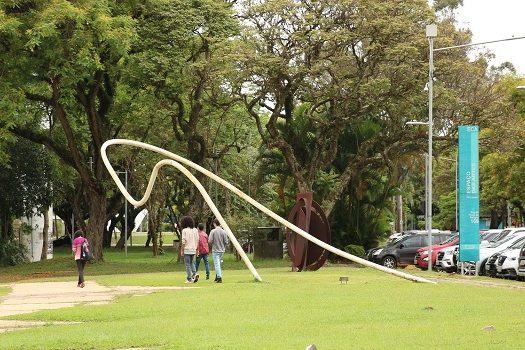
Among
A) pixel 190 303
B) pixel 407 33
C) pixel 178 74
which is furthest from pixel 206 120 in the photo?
pixel 190 303

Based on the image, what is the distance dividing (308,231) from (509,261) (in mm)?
6739

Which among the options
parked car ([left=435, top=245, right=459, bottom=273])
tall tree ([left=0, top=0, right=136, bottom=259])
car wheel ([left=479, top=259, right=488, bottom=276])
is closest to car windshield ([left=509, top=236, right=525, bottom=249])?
car wheel ([left=479, top=259, right=488, bottom=276])

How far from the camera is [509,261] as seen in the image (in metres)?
31.0

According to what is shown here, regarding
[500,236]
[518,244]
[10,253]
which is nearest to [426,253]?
[500,236]

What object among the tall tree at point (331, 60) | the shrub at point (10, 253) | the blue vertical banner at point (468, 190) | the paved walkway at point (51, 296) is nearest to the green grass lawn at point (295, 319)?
the paved walkway at point (51, 296)

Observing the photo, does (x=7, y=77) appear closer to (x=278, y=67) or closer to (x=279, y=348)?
(x=278, y=67)

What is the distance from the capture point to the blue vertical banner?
30359mm

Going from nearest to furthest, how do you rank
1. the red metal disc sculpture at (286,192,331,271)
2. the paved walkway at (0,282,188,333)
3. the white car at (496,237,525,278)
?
the paved walkway at (0,282,188,333) → the white car at (496,237,525,278) → the red metal disc sculpture at (286,192,331,271)

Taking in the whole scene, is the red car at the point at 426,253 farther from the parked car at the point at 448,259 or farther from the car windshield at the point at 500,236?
the parked car at the point at 448,259

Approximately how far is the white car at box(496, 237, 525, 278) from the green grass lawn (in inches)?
242

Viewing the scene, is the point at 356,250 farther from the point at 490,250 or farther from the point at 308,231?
the point at 490,250

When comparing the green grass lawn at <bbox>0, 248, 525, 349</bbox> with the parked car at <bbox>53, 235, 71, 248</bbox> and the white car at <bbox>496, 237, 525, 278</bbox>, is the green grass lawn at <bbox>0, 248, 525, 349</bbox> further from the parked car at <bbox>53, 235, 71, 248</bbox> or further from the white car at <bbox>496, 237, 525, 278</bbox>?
the parked car at <bbox>53, 235, 71, 248</bbox>

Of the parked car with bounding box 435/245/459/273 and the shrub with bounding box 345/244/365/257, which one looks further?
the shrub with bounding box 345/244/365/257

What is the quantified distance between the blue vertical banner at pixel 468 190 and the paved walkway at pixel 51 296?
943cm
